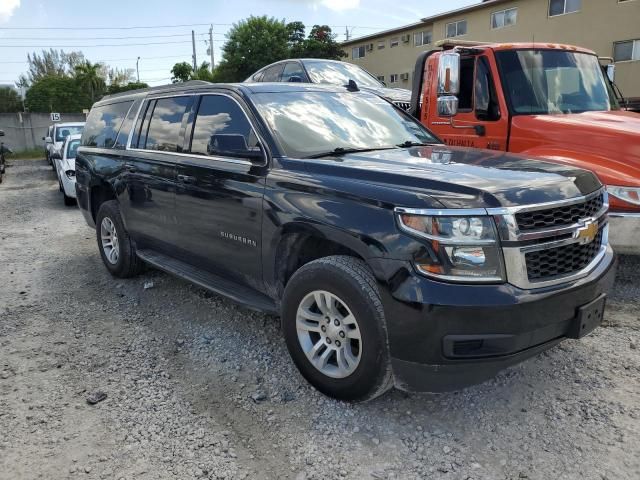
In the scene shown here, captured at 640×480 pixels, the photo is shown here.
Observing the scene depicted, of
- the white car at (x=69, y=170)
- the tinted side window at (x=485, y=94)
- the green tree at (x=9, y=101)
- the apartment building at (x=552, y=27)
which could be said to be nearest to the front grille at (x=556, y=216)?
the tinted side window at (x=485, y=94)

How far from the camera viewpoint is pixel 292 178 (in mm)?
3387

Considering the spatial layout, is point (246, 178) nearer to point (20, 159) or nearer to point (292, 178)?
point (292, 178)

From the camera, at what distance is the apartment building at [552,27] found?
74.1 feet

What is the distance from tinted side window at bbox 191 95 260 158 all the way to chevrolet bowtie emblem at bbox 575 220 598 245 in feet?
6.86

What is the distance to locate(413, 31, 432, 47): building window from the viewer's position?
1316 inches

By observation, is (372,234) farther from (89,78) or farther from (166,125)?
(89,78)

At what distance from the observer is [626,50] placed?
Result: 22719mm

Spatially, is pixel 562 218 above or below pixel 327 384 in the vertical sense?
above

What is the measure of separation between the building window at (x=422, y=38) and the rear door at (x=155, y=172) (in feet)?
104

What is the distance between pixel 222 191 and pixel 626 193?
11.2ft

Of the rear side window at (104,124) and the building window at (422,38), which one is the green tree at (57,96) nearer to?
the building window at (422,38)

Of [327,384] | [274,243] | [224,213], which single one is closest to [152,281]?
[224,213]

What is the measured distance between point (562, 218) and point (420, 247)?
882 millimetres

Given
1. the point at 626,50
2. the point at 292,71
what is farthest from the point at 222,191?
the point at 626,50
